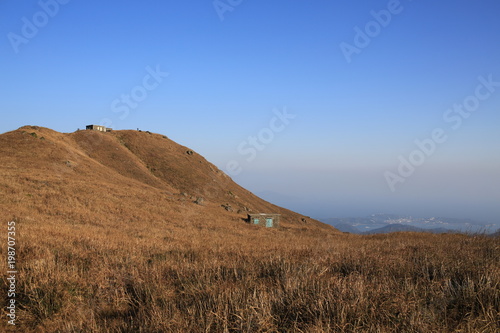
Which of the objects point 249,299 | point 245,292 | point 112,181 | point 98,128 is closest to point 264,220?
point 112,181

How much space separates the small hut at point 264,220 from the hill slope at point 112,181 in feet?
5.37

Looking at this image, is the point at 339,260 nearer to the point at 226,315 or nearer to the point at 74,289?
the point at 226,315

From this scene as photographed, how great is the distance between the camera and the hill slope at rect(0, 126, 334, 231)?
82.0ft

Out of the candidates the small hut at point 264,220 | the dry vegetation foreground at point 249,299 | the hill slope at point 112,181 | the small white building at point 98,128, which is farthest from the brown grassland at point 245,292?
the small white building at point 98,128

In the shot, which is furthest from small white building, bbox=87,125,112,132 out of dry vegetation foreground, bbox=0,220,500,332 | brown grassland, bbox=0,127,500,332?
dry vegetation foreground, bbox=0,220,500,332

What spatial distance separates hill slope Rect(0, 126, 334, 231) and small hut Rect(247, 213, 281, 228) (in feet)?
5.37

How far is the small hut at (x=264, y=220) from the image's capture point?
42.7m

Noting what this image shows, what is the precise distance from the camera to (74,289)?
19.6 ft

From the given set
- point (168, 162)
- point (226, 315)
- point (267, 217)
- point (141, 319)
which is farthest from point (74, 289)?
point (168, 162)

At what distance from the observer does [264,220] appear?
143ft

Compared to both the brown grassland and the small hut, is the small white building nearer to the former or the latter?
the small hut

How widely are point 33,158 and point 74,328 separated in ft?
158

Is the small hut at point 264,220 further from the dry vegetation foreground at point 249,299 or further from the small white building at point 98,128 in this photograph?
the small white building at point 98,128

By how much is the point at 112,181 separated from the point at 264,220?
22.9 metres
